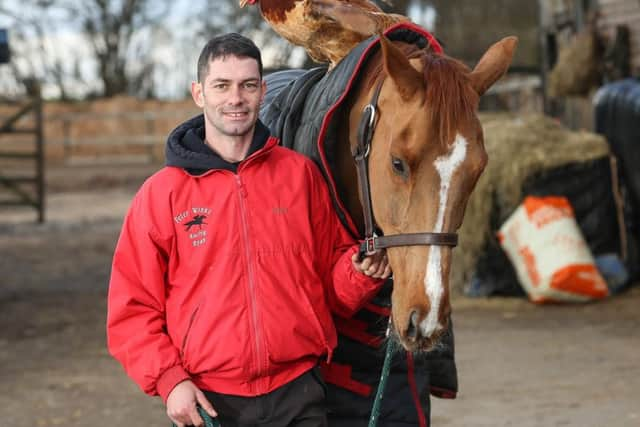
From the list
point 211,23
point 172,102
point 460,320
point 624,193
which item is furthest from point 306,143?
point 172,102

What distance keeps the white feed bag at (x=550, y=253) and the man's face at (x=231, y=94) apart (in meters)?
5.19

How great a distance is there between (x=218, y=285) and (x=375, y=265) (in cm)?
37

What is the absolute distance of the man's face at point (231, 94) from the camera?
100.0 inches

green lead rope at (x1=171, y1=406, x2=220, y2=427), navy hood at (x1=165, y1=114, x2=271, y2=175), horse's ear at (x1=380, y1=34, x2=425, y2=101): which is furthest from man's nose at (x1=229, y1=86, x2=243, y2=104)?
green lead rope at (x1=171, y1=406, x2=220, y2=427)

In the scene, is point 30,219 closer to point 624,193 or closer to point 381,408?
point 624,193

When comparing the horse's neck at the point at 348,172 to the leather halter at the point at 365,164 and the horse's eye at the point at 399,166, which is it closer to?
the leather halter at the point at 365,164

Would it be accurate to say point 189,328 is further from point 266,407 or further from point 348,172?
point 348,172

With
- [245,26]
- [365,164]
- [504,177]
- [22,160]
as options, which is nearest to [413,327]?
[365,164]

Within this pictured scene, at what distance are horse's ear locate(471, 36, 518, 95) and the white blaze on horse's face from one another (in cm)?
20

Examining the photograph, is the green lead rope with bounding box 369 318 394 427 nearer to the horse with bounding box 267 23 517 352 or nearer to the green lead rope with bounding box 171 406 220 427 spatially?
the horse with bounding box 267 23 517 352

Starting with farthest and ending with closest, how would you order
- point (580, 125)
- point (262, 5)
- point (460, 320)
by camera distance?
1. point (580, 125)
2. point (460, 320)
3. point (262, 5)

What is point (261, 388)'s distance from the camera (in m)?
2.54

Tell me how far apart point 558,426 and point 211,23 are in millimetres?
21451

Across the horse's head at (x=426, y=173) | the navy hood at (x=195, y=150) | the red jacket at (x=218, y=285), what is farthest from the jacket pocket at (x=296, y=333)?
the navy hood at (x=195, y=150)
